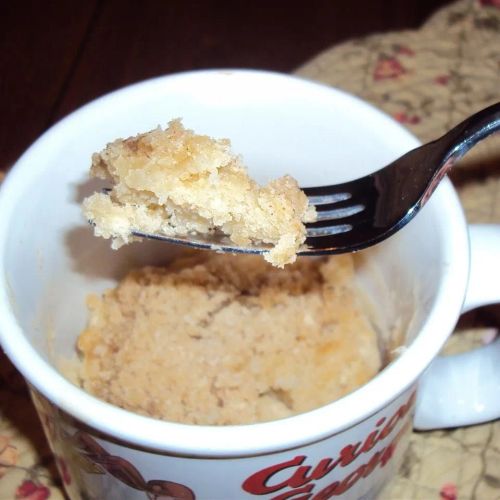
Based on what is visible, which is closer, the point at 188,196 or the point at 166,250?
the point at 188,196

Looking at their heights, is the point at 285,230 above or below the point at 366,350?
above

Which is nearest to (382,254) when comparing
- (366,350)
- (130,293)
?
(366,350)

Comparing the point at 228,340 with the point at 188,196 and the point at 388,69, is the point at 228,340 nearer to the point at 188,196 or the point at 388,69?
the point at 188,196

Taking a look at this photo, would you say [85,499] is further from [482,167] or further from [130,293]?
[482,167]

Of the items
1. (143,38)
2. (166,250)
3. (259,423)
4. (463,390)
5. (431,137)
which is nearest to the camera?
(259,423)

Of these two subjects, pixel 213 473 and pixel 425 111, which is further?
pixel 425 111

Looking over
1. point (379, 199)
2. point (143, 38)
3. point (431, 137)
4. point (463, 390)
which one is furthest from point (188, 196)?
point (143, 38)

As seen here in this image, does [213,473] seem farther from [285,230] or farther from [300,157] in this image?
[300,157]

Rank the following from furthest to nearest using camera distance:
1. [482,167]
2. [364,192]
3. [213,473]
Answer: [482,167] < [364,192] < [213,473]

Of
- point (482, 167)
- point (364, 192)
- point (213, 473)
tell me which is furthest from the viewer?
point (482, 167)
